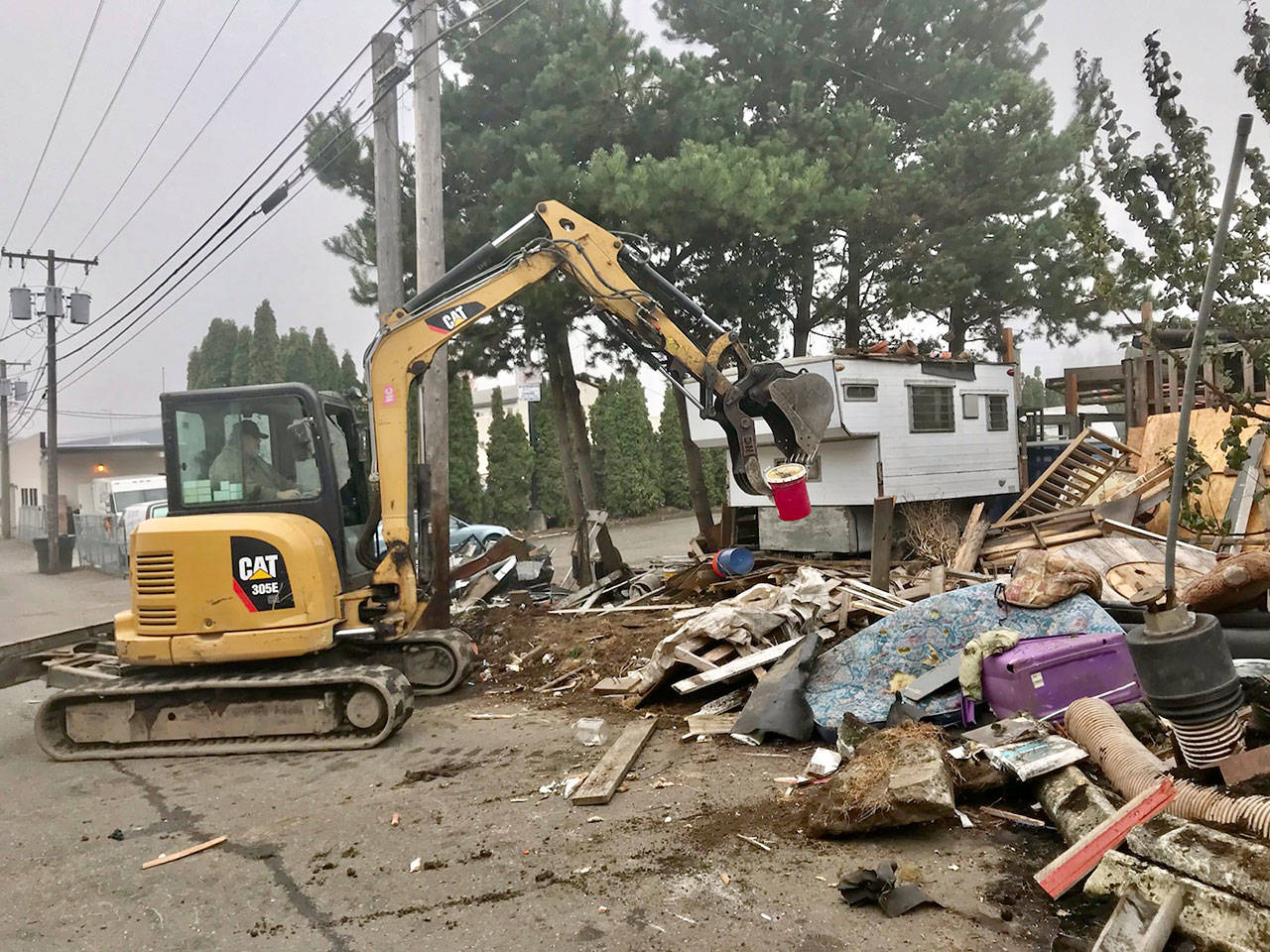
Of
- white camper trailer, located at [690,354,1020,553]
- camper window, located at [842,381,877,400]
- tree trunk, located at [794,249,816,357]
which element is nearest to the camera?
camper window, located at [842,381,877,400]

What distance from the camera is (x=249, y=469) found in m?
7.55

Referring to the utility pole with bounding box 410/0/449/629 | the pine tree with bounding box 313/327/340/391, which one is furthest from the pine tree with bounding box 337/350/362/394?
the utility pole with bounding box 410/0/449/629

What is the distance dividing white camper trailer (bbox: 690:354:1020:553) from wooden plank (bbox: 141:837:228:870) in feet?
28.2

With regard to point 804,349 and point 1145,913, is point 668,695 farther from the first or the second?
point 804,349

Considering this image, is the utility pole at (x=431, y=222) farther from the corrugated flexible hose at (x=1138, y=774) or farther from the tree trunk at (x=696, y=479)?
the corrugated flexible hose at (x=1138, y=774)

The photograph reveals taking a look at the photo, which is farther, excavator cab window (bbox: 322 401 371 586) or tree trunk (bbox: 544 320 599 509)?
tree trunk (bbox: 544 320 599 509)

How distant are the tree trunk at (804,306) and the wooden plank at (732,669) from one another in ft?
33.8

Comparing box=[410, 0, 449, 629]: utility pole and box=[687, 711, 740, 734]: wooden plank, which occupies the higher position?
Result: box=[410, 0, 449, 629]: utility pole

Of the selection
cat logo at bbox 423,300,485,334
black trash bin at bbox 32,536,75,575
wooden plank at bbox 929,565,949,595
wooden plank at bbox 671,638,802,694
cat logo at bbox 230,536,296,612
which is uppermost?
cat logo at bbox 423,300,485,334

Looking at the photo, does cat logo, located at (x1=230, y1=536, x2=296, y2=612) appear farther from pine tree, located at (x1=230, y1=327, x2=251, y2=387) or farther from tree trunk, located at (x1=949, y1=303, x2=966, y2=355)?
pine tree, located at (x1=230, y1=327, x2=251, y2=387)

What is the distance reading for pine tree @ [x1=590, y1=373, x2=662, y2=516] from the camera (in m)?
30.5

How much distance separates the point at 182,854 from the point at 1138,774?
4.95 metres

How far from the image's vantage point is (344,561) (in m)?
7.71

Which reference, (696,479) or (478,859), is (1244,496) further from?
(478,859)
